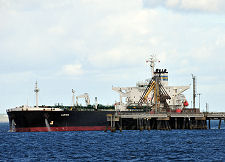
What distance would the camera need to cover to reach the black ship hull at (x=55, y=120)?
9231 cm

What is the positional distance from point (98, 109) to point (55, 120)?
12.1 m

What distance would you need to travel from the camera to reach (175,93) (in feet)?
369

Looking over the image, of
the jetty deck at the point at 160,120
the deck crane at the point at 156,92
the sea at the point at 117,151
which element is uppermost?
the deck crane at the point at 156,92

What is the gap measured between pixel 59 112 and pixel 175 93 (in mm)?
31122

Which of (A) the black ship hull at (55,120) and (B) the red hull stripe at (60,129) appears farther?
(B) the red hull stripe at (60,129)

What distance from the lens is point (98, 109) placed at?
102938mm

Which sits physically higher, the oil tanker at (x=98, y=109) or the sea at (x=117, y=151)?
the oil tanker at (x=98, y=109)

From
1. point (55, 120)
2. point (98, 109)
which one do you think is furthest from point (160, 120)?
point (55, 120)

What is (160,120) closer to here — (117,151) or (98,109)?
(98,109)

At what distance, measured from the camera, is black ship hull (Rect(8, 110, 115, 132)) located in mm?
92312

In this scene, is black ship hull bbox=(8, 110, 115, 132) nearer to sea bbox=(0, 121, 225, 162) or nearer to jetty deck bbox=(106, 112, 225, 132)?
jetty deck bbox=(106, 112, 225, 132)

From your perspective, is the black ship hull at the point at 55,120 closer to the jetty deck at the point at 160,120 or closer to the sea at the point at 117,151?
the jetty deck at the point at 160,120

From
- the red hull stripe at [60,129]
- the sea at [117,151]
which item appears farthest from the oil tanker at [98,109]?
the sea at [117,151]

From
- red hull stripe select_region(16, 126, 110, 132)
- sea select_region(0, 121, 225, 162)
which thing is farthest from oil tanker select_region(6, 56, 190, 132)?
sea select_region(0, 121, 225, 162)
